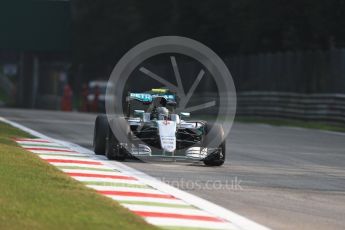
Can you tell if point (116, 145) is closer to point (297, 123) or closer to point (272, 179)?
point (272, 179)

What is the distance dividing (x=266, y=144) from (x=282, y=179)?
8.06 m

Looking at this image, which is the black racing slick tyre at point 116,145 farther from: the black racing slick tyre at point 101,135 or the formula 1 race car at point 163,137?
the black racing slick tyre at point 101,135

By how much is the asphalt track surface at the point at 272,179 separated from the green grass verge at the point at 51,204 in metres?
1.39

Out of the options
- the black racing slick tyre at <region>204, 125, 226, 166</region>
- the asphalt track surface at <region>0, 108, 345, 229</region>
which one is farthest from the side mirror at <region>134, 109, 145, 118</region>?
the black racing slick tyre at <region>204, 125, 226, 166</region>

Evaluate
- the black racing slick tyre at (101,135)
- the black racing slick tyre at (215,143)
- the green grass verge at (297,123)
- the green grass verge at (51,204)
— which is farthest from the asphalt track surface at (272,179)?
the green grass verge at (297,123)

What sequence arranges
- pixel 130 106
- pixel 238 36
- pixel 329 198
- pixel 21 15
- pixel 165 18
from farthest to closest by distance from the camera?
pixel 165 18
pixel 21 15
pixel 238 36
pixel 130 106
pixel 329 198

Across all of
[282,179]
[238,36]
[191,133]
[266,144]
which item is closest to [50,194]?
[282,179]

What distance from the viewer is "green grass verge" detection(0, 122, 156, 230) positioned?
814cm

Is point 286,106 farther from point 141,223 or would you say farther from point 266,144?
point 141,223

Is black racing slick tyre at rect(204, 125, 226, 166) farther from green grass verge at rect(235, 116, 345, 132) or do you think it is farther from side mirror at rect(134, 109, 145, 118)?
green grass verge at rect(235, 116, 345, 132)

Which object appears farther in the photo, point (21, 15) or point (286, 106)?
point (21, 15)

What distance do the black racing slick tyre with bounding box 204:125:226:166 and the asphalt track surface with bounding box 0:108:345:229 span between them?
173 mm

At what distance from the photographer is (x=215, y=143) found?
590 inches

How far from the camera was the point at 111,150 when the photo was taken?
14867 mm
